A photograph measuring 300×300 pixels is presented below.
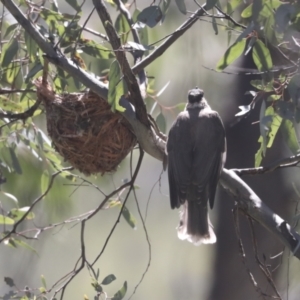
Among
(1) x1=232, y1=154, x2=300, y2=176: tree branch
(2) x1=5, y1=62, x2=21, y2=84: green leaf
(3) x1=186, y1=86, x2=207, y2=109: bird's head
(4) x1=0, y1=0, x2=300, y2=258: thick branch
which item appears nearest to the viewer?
(4) x1=0, y1=0, x2=300, y2=258: thick branch

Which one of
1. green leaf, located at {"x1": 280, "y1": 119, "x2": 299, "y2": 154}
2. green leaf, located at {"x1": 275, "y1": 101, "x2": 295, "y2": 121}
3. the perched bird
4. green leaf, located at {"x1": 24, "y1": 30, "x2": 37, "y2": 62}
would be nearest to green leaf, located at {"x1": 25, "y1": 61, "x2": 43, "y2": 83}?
green leaf, located at {"x1": 24, "y1": 30, "x2": 37, "y2": 62}

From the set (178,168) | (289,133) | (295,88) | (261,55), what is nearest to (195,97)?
(178,168)

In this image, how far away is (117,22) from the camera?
3691 millimetres

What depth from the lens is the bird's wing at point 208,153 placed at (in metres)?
3.92

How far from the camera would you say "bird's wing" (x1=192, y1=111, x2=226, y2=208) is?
392cm

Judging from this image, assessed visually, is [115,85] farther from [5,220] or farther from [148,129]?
[5,220]

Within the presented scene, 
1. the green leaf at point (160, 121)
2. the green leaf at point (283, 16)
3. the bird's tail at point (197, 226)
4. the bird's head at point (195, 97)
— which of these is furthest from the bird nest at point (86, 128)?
the green leaf at point (283, 16)

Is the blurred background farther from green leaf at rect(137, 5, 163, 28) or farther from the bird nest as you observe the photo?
green leaf at rect(137, 5, 163, 28)

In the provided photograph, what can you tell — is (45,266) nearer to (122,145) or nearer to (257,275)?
(257,275)

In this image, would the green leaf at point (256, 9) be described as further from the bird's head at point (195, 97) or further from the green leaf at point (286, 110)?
the bird's head at point (195, 97)

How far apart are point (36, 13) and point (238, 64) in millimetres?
2197

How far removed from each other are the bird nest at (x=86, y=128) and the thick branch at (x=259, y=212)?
0.67 m

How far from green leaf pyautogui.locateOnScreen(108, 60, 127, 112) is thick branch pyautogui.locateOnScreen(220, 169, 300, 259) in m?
0.71

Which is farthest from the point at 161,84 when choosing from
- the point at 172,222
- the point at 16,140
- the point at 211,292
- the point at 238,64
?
the point at 172,222
